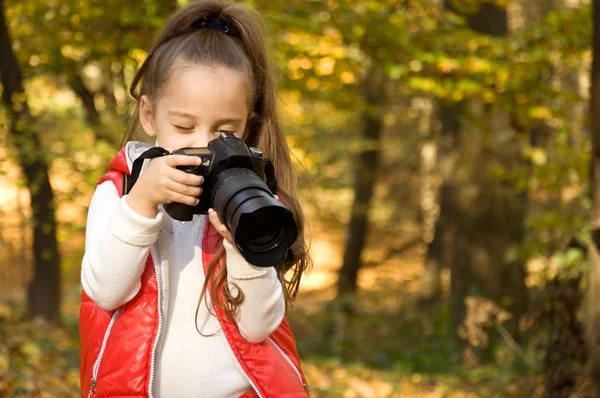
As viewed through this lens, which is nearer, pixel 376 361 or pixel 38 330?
pixel 38 330

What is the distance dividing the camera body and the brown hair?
16cm

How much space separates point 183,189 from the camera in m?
1.80

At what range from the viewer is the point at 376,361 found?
9008 mm

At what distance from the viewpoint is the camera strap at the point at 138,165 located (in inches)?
74.0

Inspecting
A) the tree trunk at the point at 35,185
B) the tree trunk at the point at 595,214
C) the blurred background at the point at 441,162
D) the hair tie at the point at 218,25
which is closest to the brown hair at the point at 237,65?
the hair tie at the point at 218,25

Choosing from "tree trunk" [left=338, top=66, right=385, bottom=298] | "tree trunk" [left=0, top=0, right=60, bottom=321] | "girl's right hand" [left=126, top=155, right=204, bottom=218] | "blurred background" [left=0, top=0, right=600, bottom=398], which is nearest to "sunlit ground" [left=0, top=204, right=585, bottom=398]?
"blurred background" [left=0, top=0, right=600, bottom=398]

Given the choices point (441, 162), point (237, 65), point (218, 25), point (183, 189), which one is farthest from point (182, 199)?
point (441, 162)

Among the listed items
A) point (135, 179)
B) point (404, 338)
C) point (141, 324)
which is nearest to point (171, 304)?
point (141, 324)

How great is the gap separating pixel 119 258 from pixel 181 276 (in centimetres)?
20

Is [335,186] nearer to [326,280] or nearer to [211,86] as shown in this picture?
[326,280]

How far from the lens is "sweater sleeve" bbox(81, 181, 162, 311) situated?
5.97ft

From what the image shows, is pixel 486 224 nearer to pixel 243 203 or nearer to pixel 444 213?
pixel 444 213

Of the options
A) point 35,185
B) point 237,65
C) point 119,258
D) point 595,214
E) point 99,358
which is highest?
point 237,65

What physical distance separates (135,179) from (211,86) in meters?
0.28
